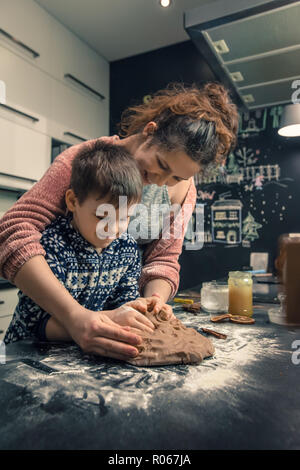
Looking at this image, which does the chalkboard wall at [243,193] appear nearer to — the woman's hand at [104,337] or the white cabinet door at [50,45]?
the white cabinet door at [50,45]

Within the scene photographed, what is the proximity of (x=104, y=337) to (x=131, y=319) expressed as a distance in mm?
84

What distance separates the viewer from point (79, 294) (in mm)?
876

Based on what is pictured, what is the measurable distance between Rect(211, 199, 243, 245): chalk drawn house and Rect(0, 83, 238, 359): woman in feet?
4.19

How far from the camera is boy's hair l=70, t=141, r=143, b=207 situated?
79 centimetres

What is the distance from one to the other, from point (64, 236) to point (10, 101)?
168 cm

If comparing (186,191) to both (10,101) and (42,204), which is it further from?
(10,101)

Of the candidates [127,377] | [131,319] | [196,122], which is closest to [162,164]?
[196,122]

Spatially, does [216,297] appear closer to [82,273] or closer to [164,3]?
[82,273]

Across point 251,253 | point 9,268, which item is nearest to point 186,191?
point 9,268

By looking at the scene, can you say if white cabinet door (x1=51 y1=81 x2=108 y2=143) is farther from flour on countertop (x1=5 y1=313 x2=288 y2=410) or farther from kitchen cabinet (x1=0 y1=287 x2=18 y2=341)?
flour on countertop (x1=5 y1=313 x2=288 y2=410)

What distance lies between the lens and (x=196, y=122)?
1.00 m

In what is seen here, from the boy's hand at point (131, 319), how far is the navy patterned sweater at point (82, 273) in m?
0.17

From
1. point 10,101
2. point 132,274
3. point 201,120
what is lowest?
point 132,274

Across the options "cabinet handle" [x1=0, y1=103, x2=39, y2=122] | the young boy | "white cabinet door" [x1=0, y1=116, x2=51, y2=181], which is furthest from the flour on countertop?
"cabinet handle" [x1=0, y1=103, x2=39, y2=122]
